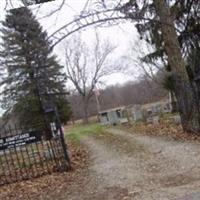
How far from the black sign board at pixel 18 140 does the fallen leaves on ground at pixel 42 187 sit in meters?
1.06

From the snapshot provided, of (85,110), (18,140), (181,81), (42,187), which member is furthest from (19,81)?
(42,187)

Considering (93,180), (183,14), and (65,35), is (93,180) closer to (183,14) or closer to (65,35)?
(65,35)

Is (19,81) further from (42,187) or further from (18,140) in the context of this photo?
(42,187)

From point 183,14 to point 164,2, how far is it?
15.6 feet

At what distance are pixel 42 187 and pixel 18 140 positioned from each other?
2286 millimetres

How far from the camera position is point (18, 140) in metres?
12.2

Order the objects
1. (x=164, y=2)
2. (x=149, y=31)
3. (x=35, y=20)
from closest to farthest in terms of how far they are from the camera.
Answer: (x=35, y=20), (x=164, y=2), (x=149, y=31)

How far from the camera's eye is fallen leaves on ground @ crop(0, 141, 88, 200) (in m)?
9.52

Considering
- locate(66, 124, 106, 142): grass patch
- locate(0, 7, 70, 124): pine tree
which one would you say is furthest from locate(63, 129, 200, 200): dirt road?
locate(0, 7, 70, 124): pine tree

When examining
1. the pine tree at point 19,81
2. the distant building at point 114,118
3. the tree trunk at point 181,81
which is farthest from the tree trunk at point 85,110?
the tree trunk at point 181,81

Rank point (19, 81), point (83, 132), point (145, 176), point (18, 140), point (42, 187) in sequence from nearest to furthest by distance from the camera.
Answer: point (145, 176) < point (42, 187) < point (18, 140) < point (83, 132) < point (19, 81)

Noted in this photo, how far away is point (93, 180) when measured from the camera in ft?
33.5

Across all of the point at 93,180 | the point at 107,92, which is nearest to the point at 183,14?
the point at 93,180

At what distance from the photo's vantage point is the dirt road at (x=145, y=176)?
7966mm
